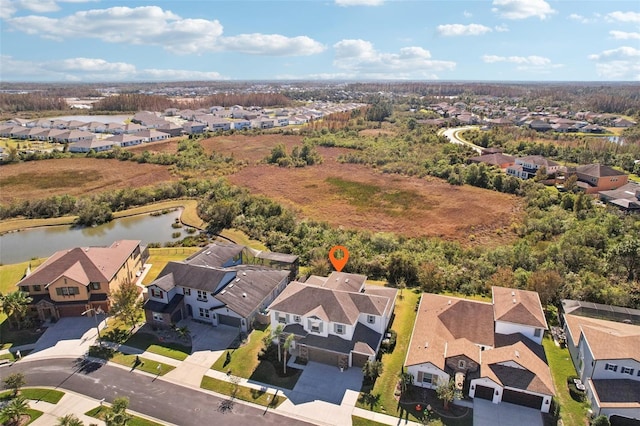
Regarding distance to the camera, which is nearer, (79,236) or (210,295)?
(210,295)

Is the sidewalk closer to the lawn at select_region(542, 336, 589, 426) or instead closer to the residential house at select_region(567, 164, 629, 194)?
the lawn at select_region(542, 336, 589, 426)

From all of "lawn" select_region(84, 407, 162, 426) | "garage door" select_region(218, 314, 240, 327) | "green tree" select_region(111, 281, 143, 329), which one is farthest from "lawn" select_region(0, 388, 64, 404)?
"garage door" select_region(218, 314, 240, 327)

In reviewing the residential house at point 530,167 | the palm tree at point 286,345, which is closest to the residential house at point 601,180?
the residential house at point 530,167

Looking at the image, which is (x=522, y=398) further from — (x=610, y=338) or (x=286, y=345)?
(x=286, y=345)

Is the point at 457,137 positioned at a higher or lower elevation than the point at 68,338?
higher

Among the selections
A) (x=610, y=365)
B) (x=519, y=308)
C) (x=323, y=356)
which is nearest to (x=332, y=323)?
(x=323, y=356)

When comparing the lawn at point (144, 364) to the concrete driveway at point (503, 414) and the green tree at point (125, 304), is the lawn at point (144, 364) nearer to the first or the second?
the green tree at point (125, 304)
